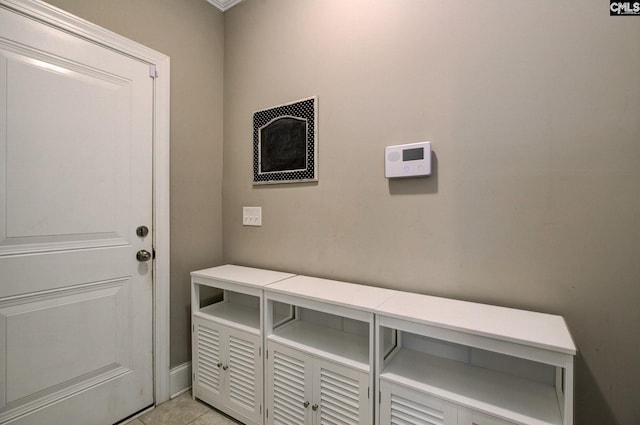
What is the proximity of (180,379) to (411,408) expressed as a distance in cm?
160

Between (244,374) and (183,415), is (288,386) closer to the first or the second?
(244,374)

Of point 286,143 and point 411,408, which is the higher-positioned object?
point 286,143

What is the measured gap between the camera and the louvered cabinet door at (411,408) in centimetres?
107

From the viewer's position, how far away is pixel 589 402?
3.80 feet

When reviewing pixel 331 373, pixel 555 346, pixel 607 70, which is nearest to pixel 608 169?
pixel 607 70

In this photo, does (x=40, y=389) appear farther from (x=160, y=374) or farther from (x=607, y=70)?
(x=607, y=70)

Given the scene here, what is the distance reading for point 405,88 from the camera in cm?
151

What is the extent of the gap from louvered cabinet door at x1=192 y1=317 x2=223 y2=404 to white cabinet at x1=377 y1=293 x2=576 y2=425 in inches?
40.5

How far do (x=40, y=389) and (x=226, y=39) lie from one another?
2.46 meters

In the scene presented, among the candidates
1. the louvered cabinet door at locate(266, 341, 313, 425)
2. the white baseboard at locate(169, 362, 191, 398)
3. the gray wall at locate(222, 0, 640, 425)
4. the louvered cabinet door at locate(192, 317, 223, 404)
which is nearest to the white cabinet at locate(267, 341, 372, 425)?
the louvered cabinet door at locate(266, 341, 313, 425)

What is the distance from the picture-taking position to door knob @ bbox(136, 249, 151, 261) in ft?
5.78

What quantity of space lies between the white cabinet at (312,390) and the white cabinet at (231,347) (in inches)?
4.0

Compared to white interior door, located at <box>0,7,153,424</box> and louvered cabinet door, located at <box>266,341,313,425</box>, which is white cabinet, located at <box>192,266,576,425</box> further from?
white interior door, located at <box>0,7,153,424</box>

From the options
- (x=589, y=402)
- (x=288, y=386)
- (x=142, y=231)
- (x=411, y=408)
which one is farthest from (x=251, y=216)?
(x=589, y=402)
